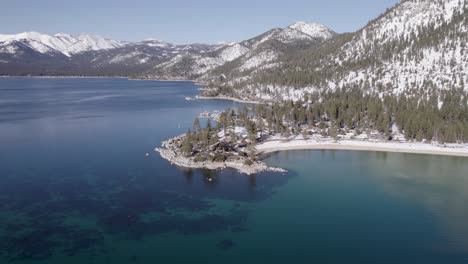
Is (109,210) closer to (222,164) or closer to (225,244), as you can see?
(225,244)

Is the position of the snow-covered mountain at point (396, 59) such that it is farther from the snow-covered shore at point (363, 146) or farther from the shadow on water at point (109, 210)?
the shadow on water at point (109, 210)

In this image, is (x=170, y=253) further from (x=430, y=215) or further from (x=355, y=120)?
(x=355, y=120)

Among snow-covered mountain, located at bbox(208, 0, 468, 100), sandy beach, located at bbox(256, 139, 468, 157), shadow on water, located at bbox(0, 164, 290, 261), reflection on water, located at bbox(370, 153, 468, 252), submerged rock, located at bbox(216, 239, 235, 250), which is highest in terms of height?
snow-covered mountain, located at bbox(208, 0, 468, 100)

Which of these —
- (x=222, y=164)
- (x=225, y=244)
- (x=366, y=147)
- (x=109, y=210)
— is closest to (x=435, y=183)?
(x=366, y=147)

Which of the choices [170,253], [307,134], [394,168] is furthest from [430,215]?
[307,134]

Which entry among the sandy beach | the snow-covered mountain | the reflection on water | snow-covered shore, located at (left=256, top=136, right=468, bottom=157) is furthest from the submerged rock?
the snow-covered mountain

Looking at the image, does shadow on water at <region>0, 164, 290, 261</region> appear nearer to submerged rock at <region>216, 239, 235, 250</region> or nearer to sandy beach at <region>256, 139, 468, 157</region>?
submerged rock at <region>216, 239, 235, 250</region>

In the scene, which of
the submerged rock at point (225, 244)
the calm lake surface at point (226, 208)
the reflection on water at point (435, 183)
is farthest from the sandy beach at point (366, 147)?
the submerged rock at point (225, 244)
